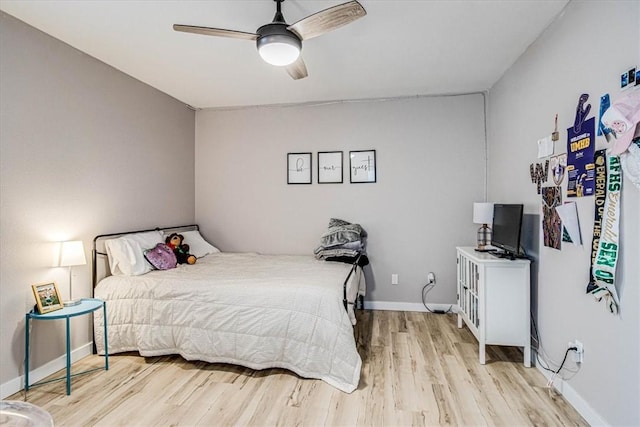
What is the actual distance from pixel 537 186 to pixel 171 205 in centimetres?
383

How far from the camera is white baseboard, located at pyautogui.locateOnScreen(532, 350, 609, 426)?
192 cm

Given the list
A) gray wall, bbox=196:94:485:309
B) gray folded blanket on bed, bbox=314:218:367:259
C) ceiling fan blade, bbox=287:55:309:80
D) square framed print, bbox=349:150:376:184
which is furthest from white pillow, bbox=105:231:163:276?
square framed print, bbox=349:150:376:184

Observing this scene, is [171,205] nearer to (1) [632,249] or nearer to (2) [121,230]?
(2) [121,230]

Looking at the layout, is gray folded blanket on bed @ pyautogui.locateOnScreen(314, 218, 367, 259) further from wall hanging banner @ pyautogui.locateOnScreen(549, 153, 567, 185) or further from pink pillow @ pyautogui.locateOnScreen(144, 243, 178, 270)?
wall hanging banner @ pyautogui.locateOnScreen(549, 153, 567, 185)

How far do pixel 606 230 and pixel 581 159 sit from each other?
505 mm

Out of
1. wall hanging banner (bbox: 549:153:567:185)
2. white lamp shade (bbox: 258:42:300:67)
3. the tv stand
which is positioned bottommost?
the tv stand

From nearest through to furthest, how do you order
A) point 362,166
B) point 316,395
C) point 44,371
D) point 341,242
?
point 316,395 < point 44,371 < point 341,242 < point 362,166

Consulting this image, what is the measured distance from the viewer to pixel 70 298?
277cm

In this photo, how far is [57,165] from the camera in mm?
2686

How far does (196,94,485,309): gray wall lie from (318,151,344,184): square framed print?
Answer: 69 millimetres

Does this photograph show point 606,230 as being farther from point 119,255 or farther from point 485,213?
point 119,255

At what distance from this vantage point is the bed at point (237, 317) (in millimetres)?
2455

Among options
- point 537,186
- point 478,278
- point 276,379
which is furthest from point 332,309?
point 537,186

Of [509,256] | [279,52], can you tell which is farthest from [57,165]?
[509,256]
